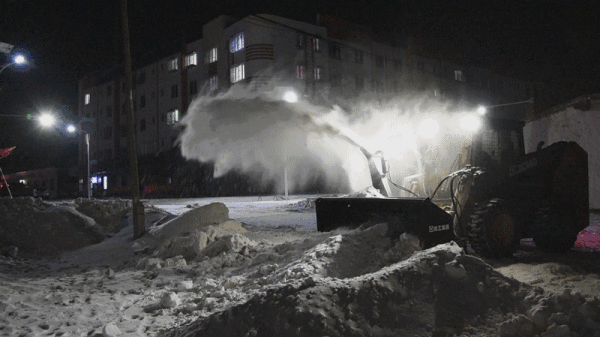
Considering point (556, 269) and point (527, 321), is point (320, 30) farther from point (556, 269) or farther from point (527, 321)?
point (527, 321)

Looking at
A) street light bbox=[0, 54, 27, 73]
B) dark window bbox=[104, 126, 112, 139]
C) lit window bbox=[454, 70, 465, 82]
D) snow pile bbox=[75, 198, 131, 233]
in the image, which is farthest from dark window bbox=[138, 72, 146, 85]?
snow pile bbox=[75, 198, 131, 233]

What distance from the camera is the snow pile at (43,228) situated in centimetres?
1109

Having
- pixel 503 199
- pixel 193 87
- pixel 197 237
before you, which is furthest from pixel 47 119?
pixel 503 199

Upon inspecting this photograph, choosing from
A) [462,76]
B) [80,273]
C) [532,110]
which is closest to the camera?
[80,273]

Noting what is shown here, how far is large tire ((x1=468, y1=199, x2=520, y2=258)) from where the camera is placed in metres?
7.88

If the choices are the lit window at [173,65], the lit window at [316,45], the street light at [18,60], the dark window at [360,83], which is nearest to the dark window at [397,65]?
the dark window at [360,83]

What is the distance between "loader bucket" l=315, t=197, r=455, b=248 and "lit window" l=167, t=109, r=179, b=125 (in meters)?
41.2

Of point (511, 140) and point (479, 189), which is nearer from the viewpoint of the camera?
point (479, 189)

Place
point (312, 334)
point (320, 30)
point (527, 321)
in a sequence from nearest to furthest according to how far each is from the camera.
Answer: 1. point (312, 334)
2. point (527, 321)
3. point (320, 30)

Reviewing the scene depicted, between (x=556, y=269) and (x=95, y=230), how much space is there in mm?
11400

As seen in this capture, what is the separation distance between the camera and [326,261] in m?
5.91

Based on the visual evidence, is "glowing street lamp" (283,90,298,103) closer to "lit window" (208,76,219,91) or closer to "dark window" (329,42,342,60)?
"lit window" (208,76,219,91)

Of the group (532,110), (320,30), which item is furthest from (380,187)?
(320,30)

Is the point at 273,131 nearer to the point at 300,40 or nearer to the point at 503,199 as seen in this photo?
the point at 503,199
